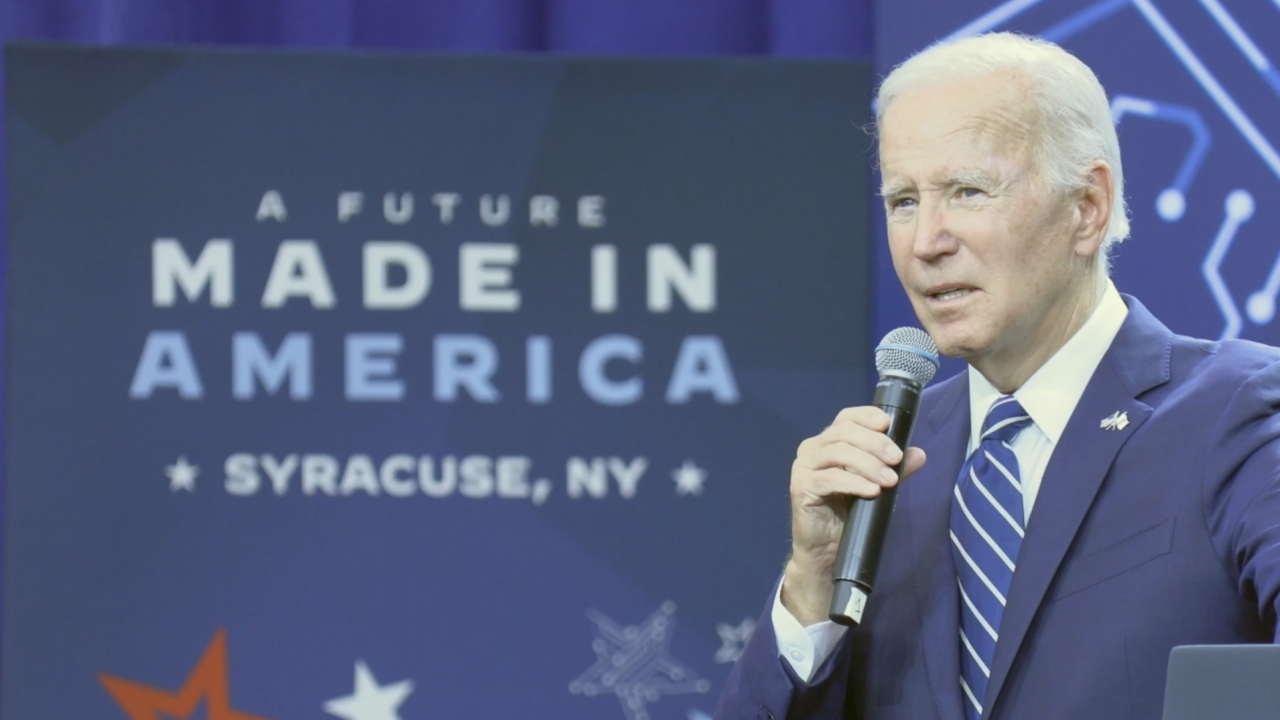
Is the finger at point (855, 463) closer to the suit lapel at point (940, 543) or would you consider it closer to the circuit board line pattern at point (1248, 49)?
the suit lapel at point (940, 543)

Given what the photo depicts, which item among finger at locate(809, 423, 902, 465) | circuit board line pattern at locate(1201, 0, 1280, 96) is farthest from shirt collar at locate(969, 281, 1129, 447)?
circuit board line pattern at locate(1201, 0, 1280, 96)

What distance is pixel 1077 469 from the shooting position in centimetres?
139

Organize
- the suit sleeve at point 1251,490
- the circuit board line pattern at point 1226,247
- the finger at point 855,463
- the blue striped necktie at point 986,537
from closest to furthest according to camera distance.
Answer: the suit sleeve at point 1251,490, the finger at point 855,463, the blue striped necktie at point 986,537, the circuit board line pattern at point 1226,247

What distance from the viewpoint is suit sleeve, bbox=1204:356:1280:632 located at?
1.21 meters

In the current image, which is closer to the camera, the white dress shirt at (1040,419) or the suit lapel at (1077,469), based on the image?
the suit lapel at (1077,469)

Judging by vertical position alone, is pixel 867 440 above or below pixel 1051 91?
below

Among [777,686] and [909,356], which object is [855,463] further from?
[777,686]

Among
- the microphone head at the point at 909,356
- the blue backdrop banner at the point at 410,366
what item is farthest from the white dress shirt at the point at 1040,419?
the blue backdrop banner at the point at 410,366

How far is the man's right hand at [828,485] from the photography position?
4.35 ft

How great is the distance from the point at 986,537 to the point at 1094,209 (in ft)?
1.24

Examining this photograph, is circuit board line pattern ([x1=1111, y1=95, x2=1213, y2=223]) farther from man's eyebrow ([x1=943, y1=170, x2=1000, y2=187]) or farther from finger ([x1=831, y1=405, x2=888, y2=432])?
finger ([x1=831, y1=405, x2=888, y2=432])

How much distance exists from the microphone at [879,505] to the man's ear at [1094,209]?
219mm

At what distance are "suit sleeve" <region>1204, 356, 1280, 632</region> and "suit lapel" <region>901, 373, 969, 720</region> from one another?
0.28 metres

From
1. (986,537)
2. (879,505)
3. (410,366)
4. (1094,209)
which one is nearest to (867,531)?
(879,505)
